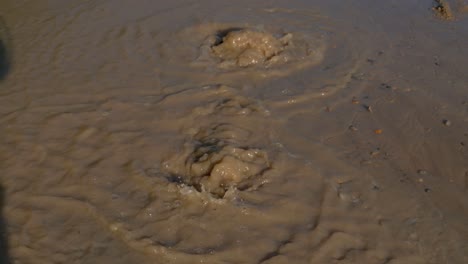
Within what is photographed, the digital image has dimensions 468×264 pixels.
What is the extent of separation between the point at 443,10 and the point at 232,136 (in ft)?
13.9

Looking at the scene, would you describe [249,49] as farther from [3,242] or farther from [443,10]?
[3,242]

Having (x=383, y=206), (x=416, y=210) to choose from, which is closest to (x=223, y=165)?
(x=383, y=206)

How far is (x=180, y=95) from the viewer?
4.43 meters

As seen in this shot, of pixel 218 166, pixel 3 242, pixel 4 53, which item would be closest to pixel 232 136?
pixel 218 166

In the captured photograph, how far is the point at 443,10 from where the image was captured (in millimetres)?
6156

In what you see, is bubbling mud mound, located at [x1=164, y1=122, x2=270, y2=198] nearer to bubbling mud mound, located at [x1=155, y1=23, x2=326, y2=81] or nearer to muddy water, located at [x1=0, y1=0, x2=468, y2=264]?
muddy water, located at [x1=0, y1=0, x2=468, y2=264]

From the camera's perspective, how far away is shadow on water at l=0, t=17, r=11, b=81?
470 centimetres

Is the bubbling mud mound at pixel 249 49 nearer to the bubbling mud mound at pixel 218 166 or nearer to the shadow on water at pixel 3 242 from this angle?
the bubbling mud mound at pixel 218 166

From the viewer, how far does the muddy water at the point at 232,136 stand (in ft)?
9.83

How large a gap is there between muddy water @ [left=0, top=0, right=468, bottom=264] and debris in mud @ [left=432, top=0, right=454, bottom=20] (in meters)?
0.08

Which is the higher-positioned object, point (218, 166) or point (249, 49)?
point (249, 49)

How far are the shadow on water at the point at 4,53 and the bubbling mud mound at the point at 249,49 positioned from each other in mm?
2380

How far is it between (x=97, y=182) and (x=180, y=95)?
141 cm

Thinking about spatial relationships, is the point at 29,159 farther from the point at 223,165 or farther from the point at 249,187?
the point at 249,187
